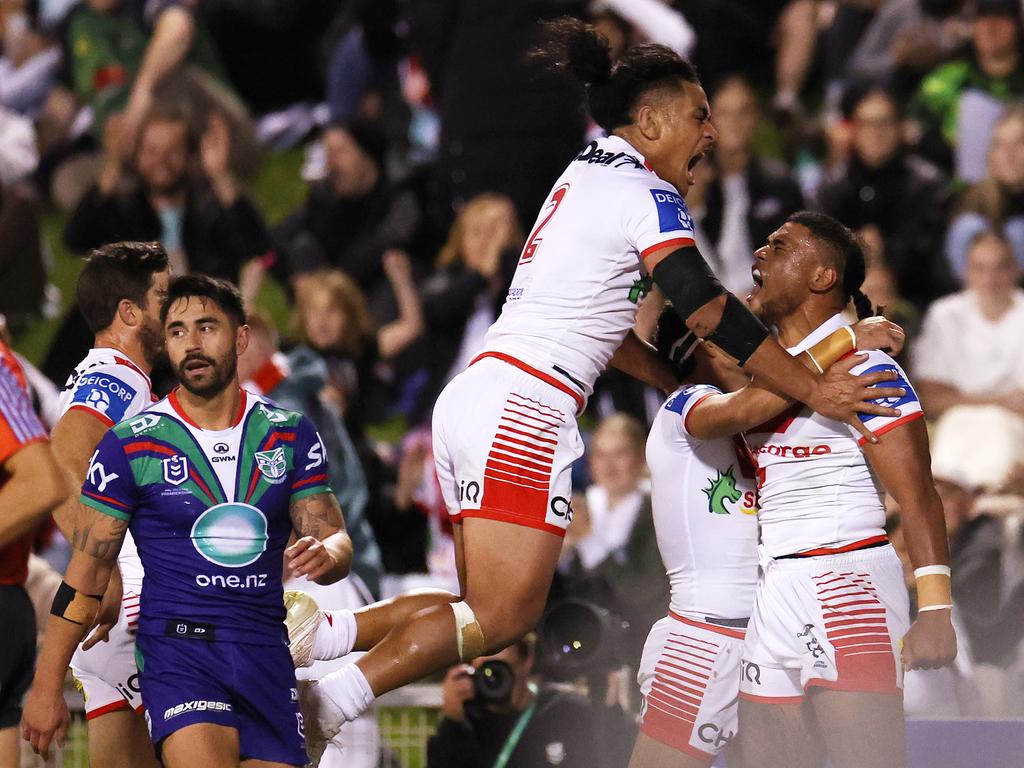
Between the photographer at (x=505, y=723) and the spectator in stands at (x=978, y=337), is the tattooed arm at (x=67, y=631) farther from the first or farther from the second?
the spectator in stands at (x=978, y=337)

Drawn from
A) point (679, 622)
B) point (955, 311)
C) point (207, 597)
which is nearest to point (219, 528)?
point (207, 597)

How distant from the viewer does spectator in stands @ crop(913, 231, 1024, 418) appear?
846 cm

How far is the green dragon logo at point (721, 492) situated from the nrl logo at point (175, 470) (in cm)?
155

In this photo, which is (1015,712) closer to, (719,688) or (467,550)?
(719,688)

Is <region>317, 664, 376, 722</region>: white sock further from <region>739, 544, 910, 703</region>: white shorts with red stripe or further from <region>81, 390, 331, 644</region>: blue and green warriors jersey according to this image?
<region>739, 544, 910, 703</region>: white shorts with red stripe

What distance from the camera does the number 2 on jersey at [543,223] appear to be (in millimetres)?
4680

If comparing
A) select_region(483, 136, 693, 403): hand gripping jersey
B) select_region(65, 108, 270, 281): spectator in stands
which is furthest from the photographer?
select_region(65, 108, 270, 281): spectator in stands

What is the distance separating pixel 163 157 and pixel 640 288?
615cm

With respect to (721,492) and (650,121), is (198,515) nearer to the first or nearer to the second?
(721,492)

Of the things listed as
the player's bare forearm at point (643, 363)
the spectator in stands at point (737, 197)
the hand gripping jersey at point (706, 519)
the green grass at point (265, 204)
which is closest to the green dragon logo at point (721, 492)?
the hand gripping jersey at point (706, 519)

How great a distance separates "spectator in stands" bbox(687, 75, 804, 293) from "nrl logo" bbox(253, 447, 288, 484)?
5.20m

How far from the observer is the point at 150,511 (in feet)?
13.7

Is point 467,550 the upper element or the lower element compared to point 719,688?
upper

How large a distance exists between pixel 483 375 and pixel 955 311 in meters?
4.70
